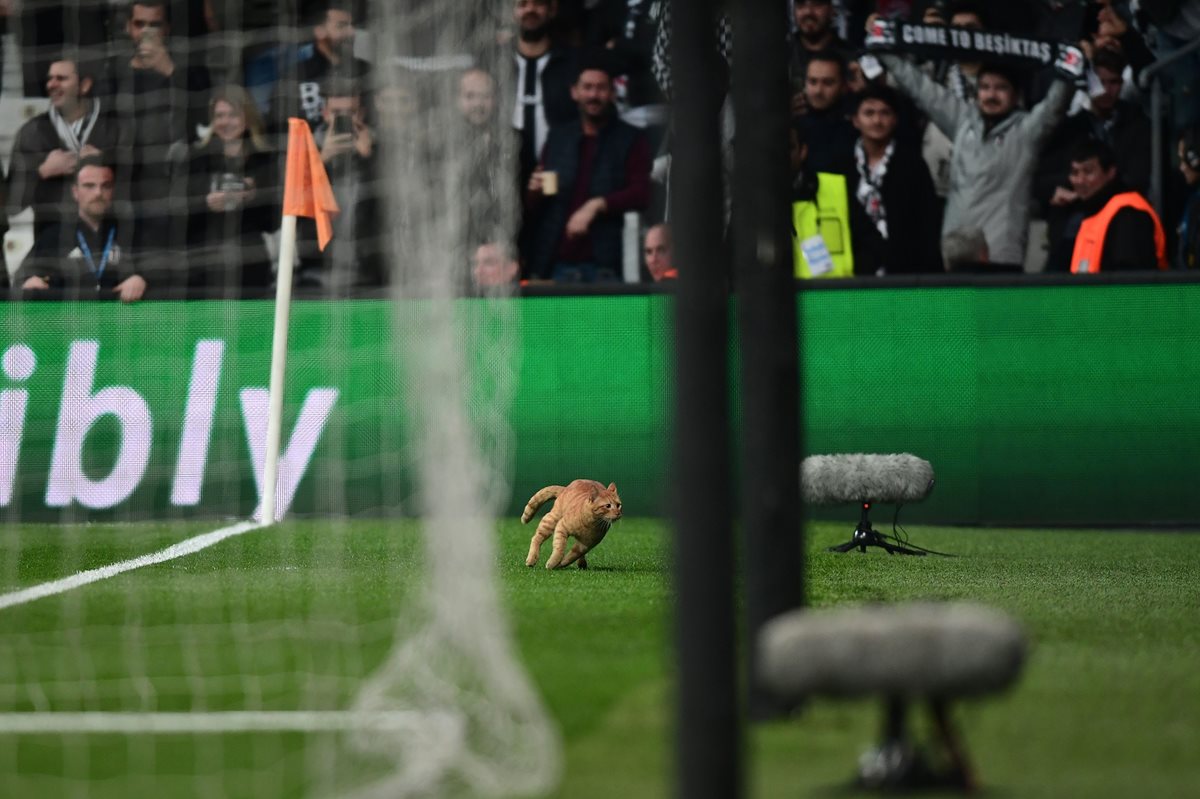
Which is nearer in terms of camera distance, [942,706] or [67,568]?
[942,706]

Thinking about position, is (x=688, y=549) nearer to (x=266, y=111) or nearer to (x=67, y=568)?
(x=67, y=568)

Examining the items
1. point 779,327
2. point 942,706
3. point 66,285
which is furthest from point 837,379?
point 942,706

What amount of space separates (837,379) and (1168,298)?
7.36 ft

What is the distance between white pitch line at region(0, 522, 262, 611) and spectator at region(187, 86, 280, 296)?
195cm

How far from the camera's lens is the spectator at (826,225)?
41.2 ft

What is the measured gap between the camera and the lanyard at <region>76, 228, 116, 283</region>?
12.5 m

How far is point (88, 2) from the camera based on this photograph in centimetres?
1138

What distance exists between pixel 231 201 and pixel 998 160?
17.2 ft

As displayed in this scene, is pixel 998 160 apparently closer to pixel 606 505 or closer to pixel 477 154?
pixel 606 505

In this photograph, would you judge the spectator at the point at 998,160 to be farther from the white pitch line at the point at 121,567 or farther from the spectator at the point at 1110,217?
the white pitch line at the point at 121,567

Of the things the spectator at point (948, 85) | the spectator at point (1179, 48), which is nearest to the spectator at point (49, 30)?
the spectator at point (948, 85)

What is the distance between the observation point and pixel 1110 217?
40.7ft

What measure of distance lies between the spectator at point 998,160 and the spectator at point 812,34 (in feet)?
3.47

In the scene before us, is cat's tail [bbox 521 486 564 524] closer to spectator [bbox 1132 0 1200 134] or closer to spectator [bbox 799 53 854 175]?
spectator [bbox 799 53 854 175]
